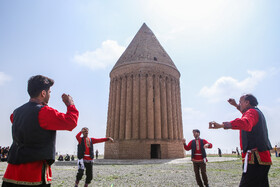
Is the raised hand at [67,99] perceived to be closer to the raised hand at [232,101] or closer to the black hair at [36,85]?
the black hair at [36,85]

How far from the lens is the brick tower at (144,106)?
74.3 ft

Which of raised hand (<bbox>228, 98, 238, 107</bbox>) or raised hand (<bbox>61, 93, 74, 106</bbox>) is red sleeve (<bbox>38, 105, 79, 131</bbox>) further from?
raised hand (<bbox>228, 98, 238, 107</bbox>)

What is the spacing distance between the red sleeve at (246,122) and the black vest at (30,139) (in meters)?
2.57

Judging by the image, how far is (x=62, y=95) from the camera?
2.63 meters

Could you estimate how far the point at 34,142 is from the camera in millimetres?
2352

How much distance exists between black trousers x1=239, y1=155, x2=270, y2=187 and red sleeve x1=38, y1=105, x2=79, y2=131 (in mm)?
2822

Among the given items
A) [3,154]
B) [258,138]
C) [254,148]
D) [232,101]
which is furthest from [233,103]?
[3,154]

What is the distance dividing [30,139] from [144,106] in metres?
21.2

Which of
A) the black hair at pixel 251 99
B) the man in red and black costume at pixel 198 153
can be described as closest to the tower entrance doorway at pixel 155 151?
the man in red and black costume at pixel 198 153

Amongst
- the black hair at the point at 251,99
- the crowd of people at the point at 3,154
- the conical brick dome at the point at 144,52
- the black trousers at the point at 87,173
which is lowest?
Result: the crowd of people at the point at 3,154

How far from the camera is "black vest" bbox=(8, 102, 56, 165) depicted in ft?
7.65

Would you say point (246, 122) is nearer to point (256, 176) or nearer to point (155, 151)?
point (256, 176)

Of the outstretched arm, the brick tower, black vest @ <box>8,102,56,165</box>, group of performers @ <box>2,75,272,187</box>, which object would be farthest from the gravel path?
the brick tower

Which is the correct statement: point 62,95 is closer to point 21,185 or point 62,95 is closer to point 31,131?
point 31,131
